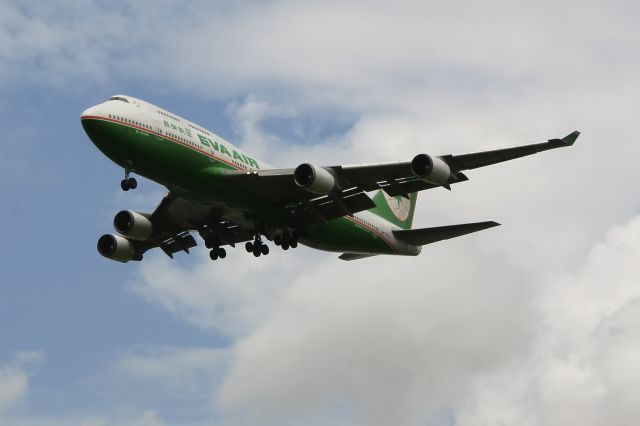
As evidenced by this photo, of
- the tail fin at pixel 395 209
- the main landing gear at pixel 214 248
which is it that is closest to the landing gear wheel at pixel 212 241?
the main landing gear at pixel 214 248

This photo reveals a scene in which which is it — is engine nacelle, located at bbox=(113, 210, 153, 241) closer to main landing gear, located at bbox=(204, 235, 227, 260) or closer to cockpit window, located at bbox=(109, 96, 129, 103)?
main landing gear, located at bbox=(204, 235, 227, 260)

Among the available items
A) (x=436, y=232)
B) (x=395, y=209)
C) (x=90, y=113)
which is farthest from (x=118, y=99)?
(x=395, y=209)

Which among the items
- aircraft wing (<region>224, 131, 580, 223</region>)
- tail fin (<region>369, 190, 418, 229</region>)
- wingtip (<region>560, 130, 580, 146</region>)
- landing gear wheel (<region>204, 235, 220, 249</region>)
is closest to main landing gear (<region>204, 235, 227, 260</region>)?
landing gear wheel (<region>204, 235, 220, 249</region>)

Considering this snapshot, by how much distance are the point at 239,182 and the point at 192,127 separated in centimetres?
295

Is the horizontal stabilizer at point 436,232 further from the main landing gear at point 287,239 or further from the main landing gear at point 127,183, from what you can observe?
the main landing gear at point 127,183

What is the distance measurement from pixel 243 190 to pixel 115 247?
10106 mm

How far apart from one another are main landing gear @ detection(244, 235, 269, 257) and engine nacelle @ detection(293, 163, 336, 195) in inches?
228

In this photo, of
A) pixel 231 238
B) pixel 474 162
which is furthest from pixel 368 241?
pixel 474 162

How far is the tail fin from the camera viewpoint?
56.8 metres

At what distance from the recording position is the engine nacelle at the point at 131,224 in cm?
5184

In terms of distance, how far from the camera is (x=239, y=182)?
154ft

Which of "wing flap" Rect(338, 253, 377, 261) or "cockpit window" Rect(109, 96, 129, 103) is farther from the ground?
"cockpit window" Rect(109, 96, 129, 103)

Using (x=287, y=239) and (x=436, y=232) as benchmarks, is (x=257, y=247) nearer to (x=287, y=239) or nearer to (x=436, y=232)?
(x=287, y=239)

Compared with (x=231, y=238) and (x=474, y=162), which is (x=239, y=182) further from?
(x=474, y=162)
